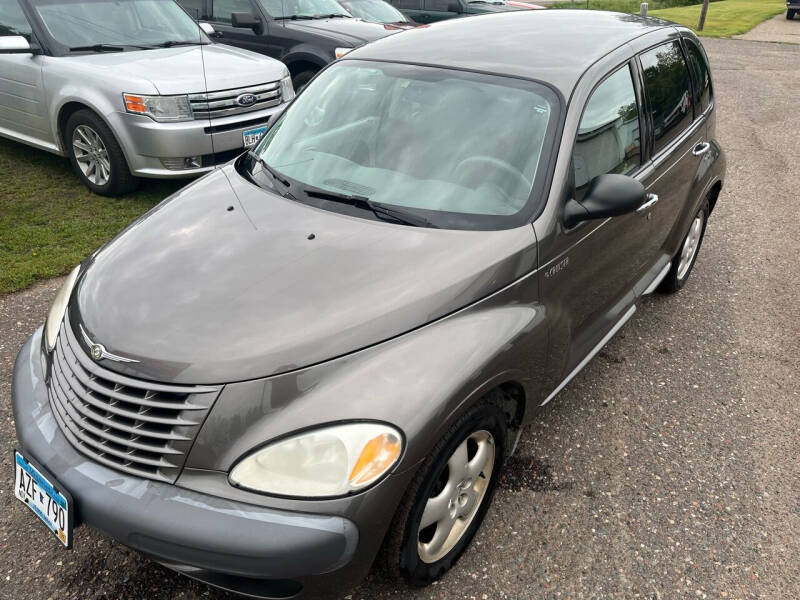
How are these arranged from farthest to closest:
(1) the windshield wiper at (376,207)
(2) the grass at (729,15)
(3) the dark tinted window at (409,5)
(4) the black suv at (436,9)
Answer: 1. (2) the grass at (729,15)
2. (3) the dark tinted window at (409,5)
3. (4) the black suv at (436,9)
4. (1) the windshield wiper at (376,207)

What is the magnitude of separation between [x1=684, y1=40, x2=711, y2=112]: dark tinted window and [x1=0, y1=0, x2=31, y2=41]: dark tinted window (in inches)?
212

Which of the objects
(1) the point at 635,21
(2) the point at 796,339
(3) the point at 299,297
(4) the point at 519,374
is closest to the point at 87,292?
(3) the point at 299,297

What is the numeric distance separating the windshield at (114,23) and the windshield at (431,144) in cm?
380

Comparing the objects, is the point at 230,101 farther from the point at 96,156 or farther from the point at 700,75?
the point at 700,75

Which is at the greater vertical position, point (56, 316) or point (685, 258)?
point (56, 316)

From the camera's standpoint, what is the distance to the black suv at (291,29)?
25.4ft

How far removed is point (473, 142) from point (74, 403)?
1.76m

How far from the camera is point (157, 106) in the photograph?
17.5 ft

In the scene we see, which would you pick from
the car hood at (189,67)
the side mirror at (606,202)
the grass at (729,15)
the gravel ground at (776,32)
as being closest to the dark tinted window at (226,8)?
the car hood at (189,67)

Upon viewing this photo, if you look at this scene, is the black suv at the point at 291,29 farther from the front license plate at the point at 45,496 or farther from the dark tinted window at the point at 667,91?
the front license plate at the point at 45,496

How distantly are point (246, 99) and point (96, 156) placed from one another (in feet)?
4.50

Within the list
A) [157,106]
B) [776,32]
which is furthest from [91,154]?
[776,32]

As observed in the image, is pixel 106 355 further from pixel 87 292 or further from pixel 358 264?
pixel 358 264

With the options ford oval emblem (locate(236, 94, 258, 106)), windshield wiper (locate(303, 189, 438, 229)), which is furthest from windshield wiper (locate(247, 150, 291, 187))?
ford oval emblem (locate(236, 94, 258, 106))
